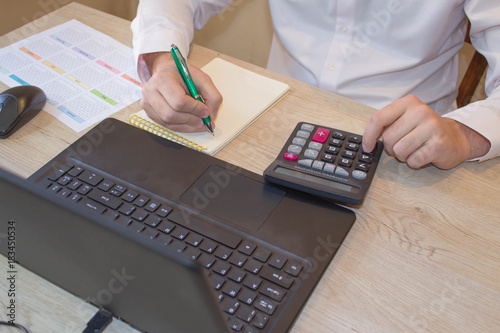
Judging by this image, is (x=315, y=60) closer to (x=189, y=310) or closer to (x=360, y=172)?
(x=360, y=172)

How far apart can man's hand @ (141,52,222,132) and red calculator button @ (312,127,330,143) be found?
17 cm

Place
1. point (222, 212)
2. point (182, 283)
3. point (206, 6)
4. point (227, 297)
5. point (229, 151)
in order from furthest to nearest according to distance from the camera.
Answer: point (206, 6) < point (229, 151) < point (222, 212) < point (227, 297) < point (182, 283)

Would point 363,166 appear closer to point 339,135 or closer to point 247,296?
point 339,135

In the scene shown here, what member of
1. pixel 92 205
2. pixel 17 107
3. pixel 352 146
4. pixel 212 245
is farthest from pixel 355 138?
pixel 17 107

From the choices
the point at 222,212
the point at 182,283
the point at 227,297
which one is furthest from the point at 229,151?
the point at 182,283

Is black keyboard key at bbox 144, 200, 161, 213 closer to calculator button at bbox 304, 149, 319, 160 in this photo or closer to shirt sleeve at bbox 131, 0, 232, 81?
calculator button at bbox 304, 149, 319, 160

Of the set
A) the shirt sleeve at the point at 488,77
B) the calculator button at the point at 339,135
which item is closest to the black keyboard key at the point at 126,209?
the calculator button at the point at 339,135

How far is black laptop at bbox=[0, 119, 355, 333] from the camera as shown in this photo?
347 mm

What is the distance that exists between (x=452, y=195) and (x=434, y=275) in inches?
6.1

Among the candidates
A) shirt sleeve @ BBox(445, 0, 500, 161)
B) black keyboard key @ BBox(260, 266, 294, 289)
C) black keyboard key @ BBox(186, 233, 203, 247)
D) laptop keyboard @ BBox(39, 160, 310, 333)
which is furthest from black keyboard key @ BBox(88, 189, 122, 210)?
shirt sleeve @ BBox(445, 0, 500, 161)

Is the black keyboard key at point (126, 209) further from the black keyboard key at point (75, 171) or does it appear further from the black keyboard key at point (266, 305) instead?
the black keyboard key at point (266, 305)

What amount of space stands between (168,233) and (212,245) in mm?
57

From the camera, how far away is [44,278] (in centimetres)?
52

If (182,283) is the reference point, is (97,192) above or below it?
below
